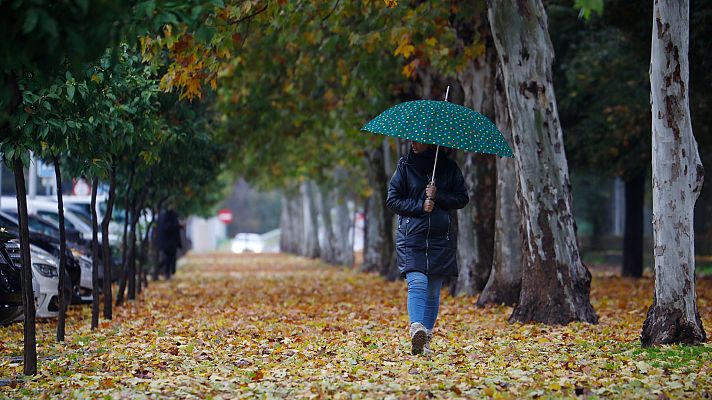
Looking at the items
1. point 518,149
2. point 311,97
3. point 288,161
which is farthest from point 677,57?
point 288,161

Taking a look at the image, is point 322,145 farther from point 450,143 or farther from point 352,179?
point 450,143

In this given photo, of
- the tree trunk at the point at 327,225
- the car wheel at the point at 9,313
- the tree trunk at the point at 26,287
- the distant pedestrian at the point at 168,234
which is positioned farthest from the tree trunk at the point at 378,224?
the tree trunk at the point at 26,287

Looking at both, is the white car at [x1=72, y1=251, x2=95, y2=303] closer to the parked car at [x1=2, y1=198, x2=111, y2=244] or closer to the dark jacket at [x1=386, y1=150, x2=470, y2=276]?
the parked car at [x1=2, y1=198, x2=111, y2=244]

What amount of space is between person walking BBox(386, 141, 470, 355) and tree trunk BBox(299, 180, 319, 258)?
124 feet

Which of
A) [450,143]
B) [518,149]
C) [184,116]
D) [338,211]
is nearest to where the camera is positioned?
[450,143]

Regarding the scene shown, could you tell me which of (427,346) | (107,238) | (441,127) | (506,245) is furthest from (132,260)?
(441,127)

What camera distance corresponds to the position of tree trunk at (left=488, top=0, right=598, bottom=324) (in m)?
12.7

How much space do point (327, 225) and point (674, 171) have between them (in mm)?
34773

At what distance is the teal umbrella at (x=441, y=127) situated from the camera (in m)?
9.10

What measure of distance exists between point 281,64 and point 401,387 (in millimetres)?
15617

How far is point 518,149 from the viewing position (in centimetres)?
1294

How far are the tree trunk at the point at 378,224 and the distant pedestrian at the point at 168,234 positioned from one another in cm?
512

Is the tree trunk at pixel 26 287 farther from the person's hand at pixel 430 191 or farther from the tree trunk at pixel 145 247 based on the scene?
the tree trunk at pixel 145 247

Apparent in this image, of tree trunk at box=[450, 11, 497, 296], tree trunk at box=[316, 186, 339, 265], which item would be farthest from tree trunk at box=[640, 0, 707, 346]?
tree trunk at box=[316, 186, 339, 265]
